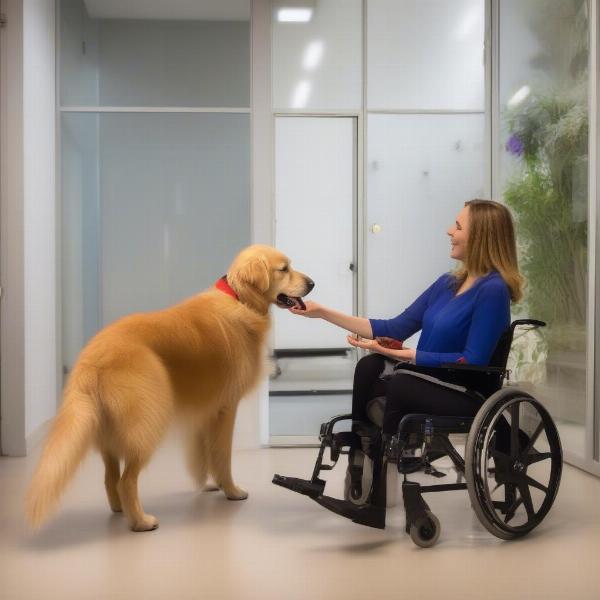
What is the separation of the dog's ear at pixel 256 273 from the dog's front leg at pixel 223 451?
48cm

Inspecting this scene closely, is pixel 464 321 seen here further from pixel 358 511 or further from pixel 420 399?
pixel 358 511

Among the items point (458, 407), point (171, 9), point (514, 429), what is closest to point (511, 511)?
point (514, 429)

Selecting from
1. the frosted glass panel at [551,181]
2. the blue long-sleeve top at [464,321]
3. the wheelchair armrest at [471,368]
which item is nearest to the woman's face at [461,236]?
the blue long-sleeve top at [464,321]

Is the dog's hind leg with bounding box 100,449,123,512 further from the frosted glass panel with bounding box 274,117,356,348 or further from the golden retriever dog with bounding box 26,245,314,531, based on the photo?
the frosted glass panel with bounding box 274,117,356,348

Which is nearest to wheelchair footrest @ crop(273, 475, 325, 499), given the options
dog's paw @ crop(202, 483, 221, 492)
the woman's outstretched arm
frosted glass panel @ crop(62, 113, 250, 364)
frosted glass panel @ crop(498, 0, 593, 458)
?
the woman's outstretched arm

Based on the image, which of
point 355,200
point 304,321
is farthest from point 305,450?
point 355,200

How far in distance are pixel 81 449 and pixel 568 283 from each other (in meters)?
2.43

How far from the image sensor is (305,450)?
13.9 ft

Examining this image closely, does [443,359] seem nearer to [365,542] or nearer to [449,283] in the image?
[449,283]

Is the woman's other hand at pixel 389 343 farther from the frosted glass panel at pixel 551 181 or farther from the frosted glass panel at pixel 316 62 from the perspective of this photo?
the frosted glass panel at pixel 316 62

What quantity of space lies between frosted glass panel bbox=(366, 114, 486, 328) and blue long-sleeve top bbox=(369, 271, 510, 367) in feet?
4.78

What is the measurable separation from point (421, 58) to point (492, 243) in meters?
1.99

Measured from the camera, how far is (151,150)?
444cm

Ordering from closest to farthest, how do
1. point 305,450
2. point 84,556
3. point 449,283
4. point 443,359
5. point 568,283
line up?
point 84,556 → point 443,359 → point 449,283 → point 568,283 → point 305,450
